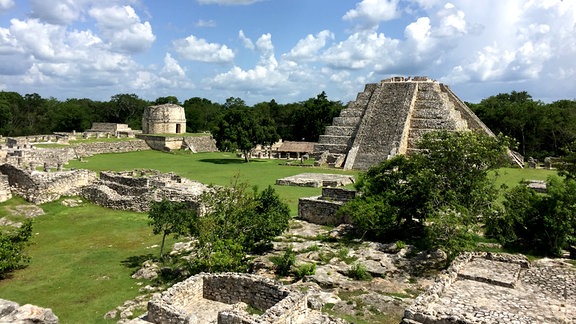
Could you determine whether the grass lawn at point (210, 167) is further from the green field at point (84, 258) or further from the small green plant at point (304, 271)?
the small green plant at point (304, 271)

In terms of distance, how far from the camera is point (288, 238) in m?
17.6

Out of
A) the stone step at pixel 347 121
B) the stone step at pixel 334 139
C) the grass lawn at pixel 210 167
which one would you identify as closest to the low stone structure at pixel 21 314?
the grass lawn at pixel 210 167

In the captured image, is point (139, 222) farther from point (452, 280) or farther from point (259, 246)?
point (452, 280)

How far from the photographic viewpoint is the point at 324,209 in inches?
788

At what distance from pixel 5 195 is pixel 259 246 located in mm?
15614

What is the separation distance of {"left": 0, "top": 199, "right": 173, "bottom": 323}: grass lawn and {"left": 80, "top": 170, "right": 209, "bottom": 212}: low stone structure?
68 centimetres

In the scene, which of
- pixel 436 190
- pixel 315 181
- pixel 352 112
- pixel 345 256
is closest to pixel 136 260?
pixel 345 256

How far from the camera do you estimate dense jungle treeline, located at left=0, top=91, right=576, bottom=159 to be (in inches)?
2015

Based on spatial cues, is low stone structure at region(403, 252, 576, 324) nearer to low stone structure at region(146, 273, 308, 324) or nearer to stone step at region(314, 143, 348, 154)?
low stone structure at region(146, 273, 308, 324)

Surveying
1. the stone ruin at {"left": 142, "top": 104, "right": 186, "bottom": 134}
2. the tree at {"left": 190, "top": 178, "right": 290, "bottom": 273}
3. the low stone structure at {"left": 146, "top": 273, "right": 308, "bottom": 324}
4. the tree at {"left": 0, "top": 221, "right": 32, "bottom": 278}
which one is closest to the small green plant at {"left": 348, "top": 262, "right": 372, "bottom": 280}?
the tree at {"left": 190, "top": 178, "right": 290, "bottom": 273}

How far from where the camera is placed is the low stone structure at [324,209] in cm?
1978

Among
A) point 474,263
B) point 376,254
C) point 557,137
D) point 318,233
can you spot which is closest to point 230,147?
point 318,233

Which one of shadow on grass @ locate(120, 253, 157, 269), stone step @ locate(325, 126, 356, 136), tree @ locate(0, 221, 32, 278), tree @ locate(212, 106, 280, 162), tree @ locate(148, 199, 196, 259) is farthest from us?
stone step @ locate(325, 126, 356, 136)

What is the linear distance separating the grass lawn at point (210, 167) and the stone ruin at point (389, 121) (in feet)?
15.1
